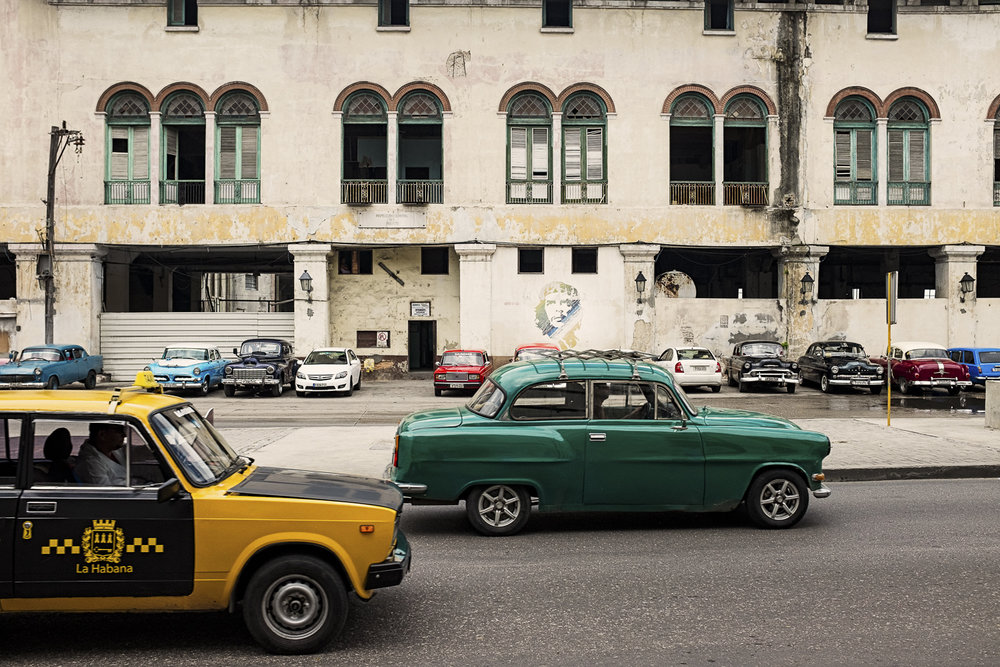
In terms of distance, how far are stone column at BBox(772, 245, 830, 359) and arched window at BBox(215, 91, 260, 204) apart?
67.1ft

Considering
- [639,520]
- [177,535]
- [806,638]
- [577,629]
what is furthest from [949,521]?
[177,535]

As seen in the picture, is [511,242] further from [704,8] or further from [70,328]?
[70,328]

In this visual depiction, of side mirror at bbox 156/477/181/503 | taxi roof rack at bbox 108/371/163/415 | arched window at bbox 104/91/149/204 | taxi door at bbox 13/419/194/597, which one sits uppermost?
arched window at bbox 104/91/149/204

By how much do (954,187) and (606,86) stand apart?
14.0 meters

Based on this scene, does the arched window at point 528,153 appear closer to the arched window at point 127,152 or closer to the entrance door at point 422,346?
the entrance door at point 422,346

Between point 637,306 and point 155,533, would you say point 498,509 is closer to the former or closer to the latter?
point 155,533

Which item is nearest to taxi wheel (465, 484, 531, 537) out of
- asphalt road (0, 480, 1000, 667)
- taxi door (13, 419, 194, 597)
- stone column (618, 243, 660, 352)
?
asphalt road (0, 480, 1000, 667)

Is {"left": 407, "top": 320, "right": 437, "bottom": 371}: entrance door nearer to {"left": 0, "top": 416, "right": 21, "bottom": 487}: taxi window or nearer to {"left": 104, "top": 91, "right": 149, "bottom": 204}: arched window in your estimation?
{"left": 104, "top": 91, "right": 149, "bottom": 204}: arched window

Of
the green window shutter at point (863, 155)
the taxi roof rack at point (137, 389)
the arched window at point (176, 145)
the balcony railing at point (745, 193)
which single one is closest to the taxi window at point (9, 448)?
the taxi roof rack at point (137, 389)

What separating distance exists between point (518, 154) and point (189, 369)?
14.5 meters

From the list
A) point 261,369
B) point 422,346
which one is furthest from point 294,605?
point 422,346

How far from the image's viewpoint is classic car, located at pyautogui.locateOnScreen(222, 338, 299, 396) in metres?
27.6

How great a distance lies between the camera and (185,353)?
2894 cm

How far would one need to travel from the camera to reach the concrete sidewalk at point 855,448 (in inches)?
492
